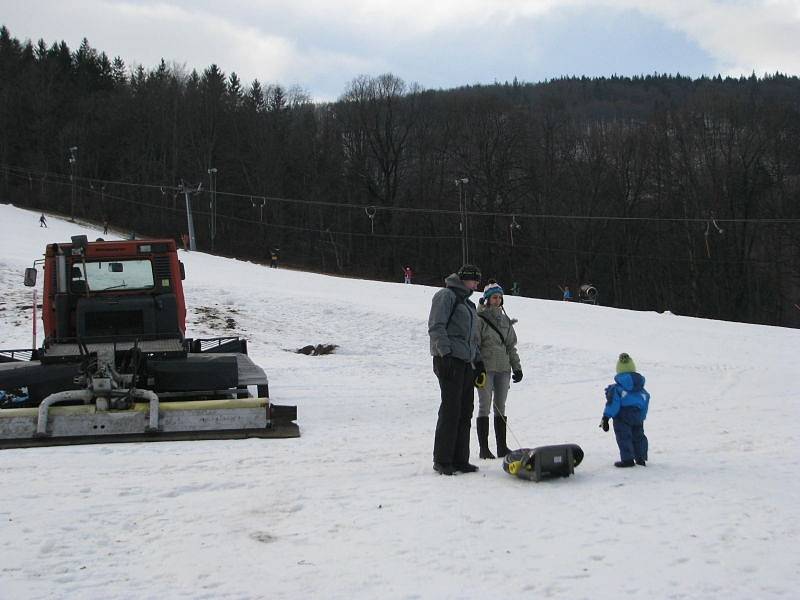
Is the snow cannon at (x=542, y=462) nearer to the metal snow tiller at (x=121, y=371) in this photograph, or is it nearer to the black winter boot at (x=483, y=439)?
the black winter boot at (x=483, y=439)

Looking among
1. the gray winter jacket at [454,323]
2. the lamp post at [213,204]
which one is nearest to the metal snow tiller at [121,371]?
the gray winter jacket at [454,323]

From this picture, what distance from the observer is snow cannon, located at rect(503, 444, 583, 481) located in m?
6.88

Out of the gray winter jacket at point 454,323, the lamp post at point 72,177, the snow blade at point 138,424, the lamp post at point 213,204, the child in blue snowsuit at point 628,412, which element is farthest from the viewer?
the lamp post at point 213,204

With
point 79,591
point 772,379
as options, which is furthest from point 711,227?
point 79,591

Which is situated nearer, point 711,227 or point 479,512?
point 479,512

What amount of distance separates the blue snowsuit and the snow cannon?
630 mm

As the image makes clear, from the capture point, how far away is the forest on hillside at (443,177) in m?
60.7

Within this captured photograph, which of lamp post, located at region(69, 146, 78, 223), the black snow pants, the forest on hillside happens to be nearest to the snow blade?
the black snow pants

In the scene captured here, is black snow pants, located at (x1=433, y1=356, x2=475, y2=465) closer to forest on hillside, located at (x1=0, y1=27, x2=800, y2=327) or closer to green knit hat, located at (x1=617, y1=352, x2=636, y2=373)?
green knit hat, located at (x1=617, y1=352, x2=636, y2=373)

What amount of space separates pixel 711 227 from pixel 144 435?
2300 inches

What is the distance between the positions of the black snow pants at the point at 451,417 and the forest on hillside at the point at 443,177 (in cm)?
4767

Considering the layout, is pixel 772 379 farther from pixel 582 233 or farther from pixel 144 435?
pixel 582 233

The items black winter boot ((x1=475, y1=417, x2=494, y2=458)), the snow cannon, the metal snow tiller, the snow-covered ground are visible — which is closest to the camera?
the snow-covered ground

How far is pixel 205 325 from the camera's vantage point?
2195 centimetres
